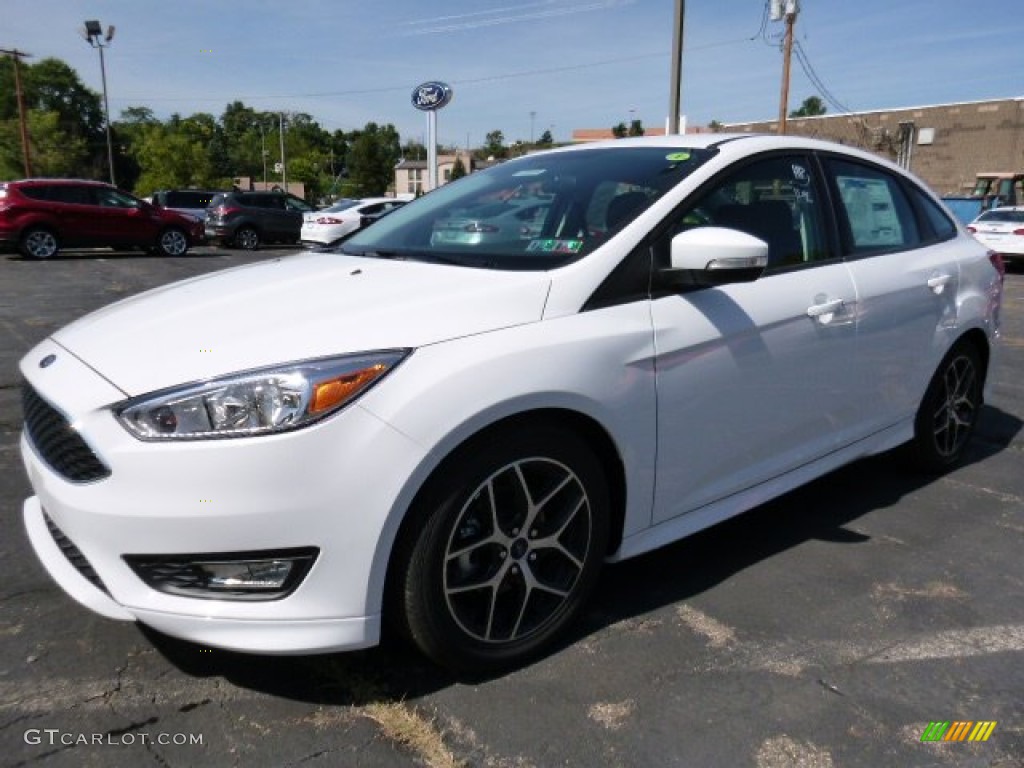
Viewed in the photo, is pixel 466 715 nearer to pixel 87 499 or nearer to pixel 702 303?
pixel 87 499

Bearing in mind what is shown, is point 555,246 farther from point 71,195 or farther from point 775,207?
point 71,195

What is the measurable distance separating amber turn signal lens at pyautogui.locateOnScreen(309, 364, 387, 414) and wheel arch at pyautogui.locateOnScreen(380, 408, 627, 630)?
28 centimetres

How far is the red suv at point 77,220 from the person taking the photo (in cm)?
1591

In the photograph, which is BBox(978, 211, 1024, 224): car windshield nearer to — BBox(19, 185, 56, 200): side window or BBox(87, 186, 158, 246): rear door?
BBox(87, 186, 158, 246): rear door

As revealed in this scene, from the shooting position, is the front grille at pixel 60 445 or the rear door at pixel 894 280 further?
the rear door at pixel 894 280

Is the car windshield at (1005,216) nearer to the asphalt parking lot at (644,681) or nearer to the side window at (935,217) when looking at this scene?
the side window at (935,217)

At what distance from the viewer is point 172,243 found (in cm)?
1823

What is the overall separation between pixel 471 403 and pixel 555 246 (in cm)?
77

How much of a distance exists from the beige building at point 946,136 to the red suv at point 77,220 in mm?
30709

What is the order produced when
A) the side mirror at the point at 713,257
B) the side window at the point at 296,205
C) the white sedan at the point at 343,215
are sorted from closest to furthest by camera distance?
the side mirror at the point at 713,257 < the white sedan at the point at 343,215 < the side window at the point at 296,205

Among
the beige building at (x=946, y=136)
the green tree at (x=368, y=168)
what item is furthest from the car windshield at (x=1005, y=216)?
the green tree at (x=368, y=168)

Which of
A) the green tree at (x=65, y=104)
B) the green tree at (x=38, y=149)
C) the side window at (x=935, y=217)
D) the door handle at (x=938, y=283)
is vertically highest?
the green tree at (x=65, y=104)

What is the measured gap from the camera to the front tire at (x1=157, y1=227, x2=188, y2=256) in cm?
1805

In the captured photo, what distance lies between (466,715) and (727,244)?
1.56 metres
